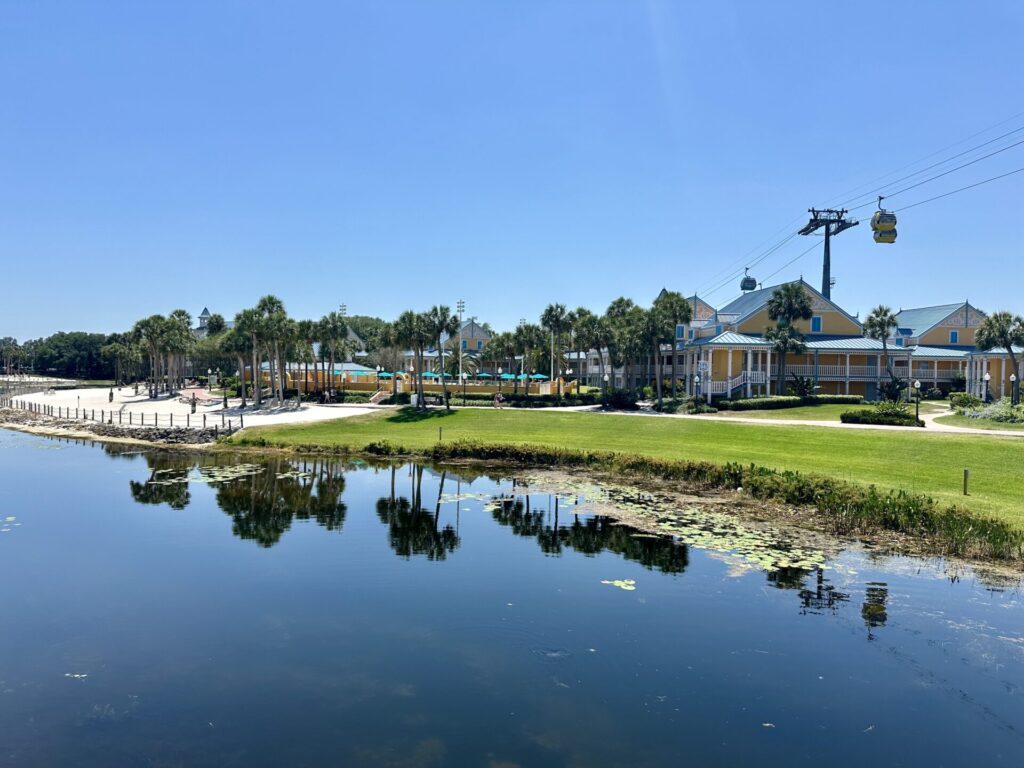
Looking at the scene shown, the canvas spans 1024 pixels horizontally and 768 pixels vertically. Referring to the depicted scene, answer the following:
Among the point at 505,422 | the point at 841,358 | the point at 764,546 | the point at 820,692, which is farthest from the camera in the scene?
the point at 841,358

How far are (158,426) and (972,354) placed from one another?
2726 inches

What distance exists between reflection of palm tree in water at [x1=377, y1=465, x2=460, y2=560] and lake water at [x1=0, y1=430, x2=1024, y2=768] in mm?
144

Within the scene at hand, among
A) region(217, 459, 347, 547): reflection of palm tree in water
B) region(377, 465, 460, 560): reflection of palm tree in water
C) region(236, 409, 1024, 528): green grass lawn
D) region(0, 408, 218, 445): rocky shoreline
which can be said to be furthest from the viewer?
region(0, 408, 218, 445): rocky shoreline

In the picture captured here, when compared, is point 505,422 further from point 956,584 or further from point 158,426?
point 956,584

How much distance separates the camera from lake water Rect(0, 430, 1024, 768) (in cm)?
994

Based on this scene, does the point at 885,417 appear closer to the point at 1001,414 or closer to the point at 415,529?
the point at 1001,414

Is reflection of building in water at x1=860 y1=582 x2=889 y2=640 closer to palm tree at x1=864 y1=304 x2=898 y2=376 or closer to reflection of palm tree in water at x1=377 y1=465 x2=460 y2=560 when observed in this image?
reflection of palm tree in water at x1=377 y1=465 x2=460 y2=560

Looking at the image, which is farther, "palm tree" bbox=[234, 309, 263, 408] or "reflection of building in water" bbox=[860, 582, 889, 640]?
"palm tree" bbox=[234, 309, 263, 408]

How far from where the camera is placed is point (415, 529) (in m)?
22.7

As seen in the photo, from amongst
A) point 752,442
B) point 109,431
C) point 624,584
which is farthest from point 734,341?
point 109,431

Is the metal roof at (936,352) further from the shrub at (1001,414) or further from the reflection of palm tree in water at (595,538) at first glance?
the reflection of palm tree in water at (595,538)

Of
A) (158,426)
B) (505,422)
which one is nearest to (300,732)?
(505,422)

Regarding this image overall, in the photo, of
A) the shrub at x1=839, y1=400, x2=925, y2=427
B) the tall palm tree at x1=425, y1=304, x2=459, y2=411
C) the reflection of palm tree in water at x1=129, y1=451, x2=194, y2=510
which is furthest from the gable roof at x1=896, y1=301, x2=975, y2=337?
the reflection of palm tree in water at x1=129, y1=451, x2=194, y2=510

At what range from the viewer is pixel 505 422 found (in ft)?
167
